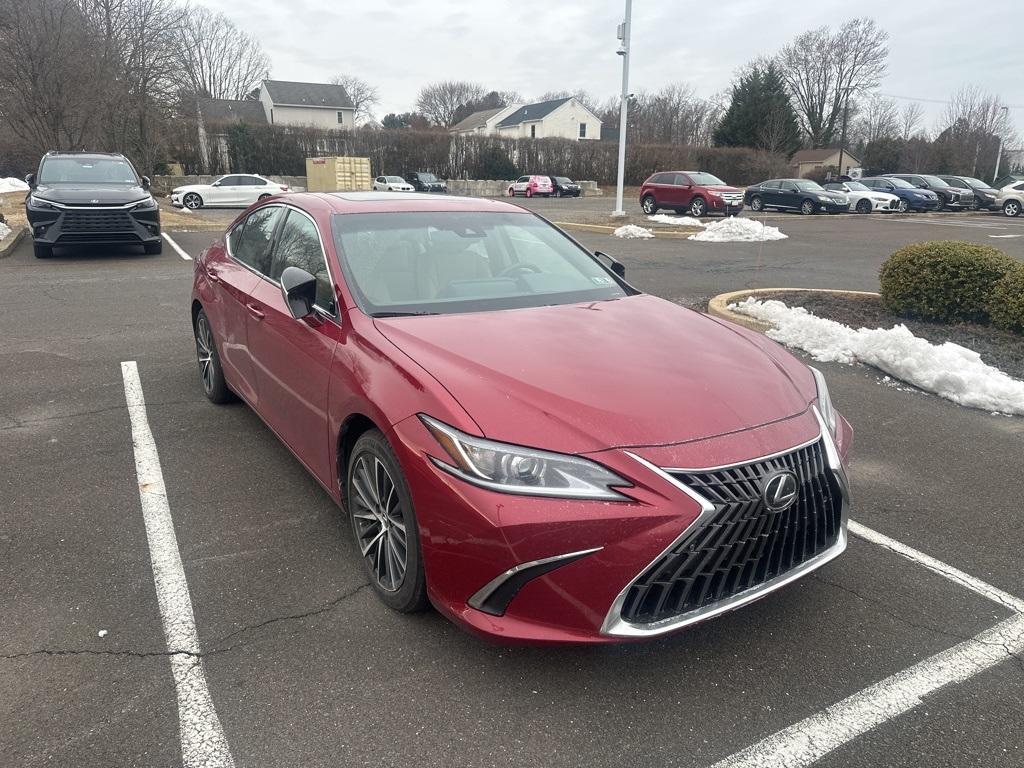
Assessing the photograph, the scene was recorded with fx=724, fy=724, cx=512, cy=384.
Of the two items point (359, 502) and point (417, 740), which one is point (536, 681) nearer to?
point (417, 740)

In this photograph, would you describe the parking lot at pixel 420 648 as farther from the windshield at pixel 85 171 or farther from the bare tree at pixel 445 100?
the bare tree at pixel 445 100

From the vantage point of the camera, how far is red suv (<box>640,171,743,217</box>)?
25.9 metres

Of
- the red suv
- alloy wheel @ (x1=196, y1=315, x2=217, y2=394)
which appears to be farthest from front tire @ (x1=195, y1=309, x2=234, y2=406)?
the red suv

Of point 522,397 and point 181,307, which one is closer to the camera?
point 522,397

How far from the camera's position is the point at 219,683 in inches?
100

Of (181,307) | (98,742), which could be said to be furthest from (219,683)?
(181,307)

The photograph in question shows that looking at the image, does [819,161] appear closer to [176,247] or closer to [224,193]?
[224,193]

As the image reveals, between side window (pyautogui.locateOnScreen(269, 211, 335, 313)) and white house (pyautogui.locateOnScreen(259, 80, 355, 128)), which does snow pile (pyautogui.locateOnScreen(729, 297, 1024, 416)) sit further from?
white house (pyautogui.locateOnScreen(259, 80, 355, 128))

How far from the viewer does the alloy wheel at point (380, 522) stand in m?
2.80

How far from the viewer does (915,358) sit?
6137 mm

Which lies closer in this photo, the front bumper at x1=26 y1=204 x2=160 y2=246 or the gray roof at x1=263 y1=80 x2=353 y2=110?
the front bumper at x1=26 y1=204 x2=160 y2=246

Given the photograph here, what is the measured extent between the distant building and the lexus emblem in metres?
64.9

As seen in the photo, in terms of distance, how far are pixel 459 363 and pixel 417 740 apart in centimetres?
131

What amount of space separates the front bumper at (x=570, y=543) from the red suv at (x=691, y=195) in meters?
25.1
